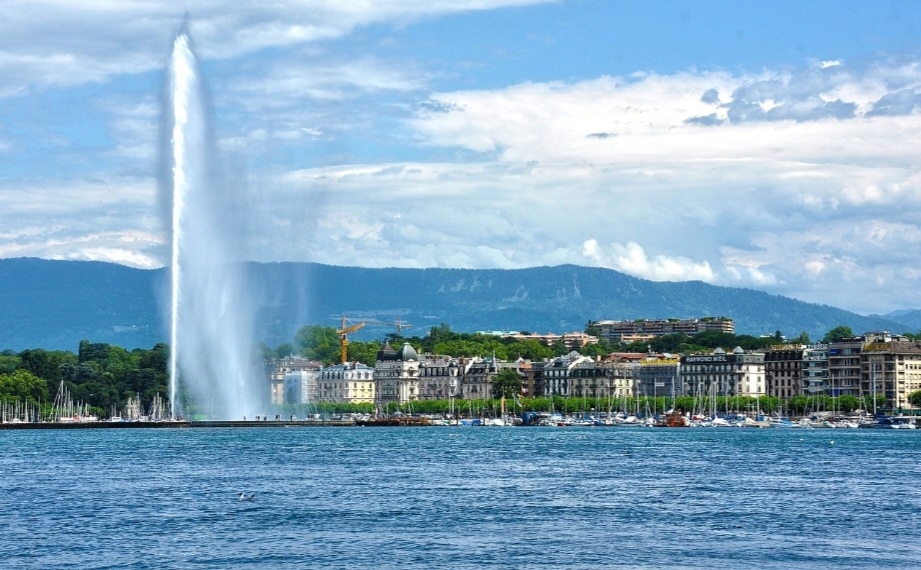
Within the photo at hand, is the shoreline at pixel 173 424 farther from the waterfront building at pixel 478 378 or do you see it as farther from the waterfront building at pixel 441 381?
the waterfront building at pixel 441 381

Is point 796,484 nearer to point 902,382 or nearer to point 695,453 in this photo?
point 695,453

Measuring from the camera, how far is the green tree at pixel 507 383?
180312 millimetres

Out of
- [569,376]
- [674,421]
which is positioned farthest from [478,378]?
[674,421]

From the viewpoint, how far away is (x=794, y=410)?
151 meters

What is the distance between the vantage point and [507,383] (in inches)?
7121

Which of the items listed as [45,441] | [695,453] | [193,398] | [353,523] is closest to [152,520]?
[353,523]

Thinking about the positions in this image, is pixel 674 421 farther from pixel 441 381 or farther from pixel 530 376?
pixel 441 381

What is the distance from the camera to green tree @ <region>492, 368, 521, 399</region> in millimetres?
180312

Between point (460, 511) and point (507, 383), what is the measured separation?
5450 inches

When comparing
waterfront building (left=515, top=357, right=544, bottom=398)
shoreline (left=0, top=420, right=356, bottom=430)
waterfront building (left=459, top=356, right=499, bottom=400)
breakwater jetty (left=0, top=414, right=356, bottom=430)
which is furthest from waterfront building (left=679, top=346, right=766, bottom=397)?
shoreline (left=0, top=420, right=356, bottom=430)

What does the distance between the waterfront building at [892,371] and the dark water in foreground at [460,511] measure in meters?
78.9

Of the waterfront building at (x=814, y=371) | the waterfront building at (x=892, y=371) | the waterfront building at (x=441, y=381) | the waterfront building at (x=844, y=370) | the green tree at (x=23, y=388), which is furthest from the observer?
the waterfront building at (x=441, y=381)

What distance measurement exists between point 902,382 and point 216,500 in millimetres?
118775

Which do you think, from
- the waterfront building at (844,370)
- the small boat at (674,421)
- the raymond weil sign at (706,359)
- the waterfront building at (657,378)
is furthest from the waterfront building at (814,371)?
the small boat at (674,421)
